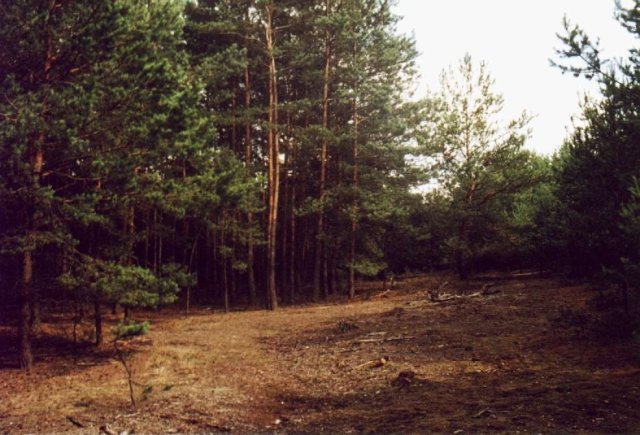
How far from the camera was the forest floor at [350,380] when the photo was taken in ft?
22.0

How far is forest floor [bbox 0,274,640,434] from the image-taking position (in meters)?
6.71

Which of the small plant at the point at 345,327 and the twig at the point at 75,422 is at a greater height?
the twig at the point at 75,422

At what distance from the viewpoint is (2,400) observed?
28.3 ft

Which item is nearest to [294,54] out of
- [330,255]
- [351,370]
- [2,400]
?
[330,255]

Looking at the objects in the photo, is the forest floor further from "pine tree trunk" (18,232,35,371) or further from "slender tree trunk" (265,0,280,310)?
"slender tree trunk" (265,0,280,310)

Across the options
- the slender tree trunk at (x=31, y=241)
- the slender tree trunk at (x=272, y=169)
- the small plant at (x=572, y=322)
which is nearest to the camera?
the slender tree trunk at (x=31, y=241)

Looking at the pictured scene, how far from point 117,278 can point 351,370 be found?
18.4ft

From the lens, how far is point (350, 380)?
940 centimetres

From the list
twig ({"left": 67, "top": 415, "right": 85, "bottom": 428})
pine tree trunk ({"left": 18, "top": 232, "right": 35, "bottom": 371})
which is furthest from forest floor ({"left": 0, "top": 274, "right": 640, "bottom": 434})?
pine tree trunk ({"left": 18, "top": 232, "right": 35, "bottom": 371})

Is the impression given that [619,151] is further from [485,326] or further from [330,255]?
[330,255]

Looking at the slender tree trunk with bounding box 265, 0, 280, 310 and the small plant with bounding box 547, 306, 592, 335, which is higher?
the slender tree trunk with bounding box 265, 0, 280, 310

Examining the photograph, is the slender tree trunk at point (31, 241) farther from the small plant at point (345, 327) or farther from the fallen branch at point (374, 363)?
the small plant at point (345, 327)

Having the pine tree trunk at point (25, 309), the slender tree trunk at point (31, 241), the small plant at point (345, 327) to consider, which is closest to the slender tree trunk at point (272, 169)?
the small plant at point (345, 327)

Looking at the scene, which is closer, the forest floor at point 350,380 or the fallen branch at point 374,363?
the forest floor at point 350,380
